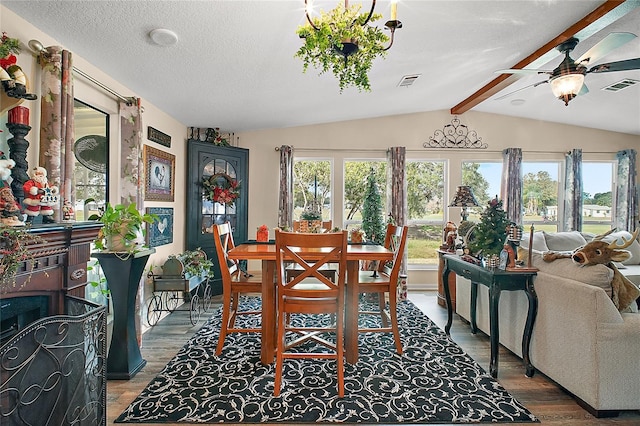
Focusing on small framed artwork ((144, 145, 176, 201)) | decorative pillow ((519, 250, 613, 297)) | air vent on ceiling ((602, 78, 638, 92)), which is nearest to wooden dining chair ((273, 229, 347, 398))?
decorative pillow ((519, 250, 613, 297))

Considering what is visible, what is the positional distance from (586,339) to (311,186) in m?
4.38

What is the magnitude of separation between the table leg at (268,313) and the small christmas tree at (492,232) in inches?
69.6

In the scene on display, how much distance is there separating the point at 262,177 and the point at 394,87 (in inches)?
98.7

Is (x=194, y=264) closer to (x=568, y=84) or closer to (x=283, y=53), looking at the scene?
(x=283, y=53)

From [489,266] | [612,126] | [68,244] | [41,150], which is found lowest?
[489,266]

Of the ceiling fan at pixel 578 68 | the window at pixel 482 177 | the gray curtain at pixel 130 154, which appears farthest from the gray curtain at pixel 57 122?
the window at pixel 482 177

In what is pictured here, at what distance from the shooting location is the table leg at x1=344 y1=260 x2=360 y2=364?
2957 millimetres

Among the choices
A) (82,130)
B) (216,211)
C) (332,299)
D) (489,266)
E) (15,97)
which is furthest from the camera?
(216,211)

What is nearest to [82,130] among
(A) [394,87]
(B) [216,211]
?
(B) [216,211]

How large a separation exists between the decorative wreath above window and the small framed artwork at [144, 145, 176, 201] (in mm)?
631

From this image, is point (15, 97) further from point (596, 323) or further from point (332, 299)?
point (596, 323)

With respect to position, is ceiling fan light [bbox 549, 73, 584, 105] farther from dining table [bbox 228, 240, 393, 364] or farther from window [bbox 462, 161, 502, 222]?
window [bbox 462, 161, 502, 222]

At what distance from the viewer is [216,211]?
17.6 feet

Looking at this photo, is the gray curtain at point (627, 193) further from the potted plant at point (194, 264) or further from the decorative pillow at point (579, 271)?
the potted plant at point (194, 264)
